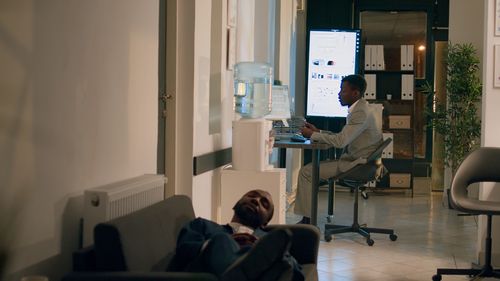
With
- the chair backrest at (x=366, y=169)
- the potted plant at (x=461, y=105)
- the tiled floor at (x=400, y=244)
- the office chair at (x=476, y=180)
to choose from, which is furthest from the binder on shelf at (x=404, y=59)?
the office chair at (x=476, y=180)

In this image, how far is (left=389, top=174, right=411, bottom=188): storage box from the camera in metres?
10.9

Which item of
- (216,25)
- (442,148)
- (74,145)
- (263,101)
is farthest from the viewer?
(442,148)

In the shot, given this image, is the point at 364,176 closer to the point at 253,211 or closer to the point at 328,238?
the point at 328,238

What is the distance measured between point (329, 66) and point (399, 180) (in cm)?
217

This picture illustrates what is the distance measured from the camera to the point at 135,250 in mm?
2859

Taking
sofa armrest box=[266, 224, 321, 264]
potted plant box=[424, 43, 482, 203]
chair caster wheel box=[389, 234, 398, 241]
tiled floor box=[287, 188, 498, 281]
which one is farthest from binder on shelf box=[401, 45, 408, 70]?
sofa armrest box=[266, 224, 321, 264]

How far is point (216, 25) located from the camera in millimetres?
5734

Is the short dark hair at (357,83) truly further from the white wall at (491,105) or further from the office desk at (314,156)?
the white wall at (491,105)

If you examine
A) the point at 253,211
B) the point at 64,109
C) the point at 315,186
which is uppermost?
the point at 64,109

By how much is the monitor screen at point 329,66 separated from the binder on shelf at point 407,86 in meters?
1.39

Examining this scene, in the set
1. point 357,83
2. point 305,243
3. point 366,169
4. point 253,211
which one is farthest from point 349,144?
point 253,211

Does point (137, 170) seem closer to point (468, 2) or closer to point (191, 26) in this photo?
point (191, 26)

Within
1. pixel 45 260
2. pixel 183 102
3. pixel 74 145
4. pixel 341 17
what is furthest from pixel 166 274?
pixel 341 17

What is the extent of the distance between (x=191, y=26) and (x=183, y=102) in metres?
0.52
